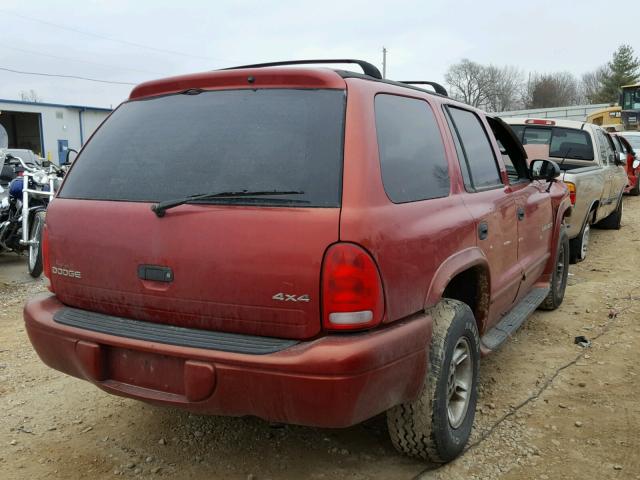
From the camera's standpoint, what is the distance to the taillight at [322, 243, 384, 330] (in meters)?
2.15

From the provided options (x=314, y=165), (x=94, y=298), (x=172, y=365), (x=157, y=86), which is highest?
(x=157, y=86)

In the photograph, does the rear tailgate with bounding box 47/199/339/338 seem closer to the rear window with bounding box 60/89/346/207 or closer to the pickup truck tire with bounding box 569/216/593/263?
the rear window with bounding box 60/89/346/207

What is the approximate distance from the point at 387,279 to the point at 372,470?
1132mm

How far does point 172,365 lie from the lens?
2330 mm

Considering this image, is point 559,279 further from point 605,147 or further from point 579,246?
point 605,147

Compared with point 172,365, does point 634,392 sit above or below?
below

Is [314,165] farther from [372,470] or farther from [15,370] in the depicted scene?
[15,370]

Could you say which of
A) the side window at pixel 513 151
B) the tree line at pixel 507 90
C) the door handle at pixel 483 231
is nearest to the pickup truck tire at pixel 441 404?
the door handle at pixel 483 231

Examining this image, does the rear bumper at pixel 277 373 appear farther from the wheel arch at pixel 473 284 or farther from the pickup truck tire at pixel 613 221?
the pickup truck tire at pixel 613 221

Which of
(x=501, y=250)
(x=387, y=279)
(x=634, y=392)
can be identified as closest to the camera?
(x=387, y=279)

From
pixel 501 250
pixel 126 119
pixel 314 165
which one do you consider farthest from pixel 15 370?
pixel 501 250

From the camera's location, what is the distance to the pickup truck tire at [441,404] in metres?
2.62

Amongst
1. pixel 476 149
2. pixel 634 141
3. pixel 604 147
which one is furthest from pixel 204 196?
pixel 634 141

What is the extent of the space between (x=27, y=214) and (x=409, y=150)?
568cm
